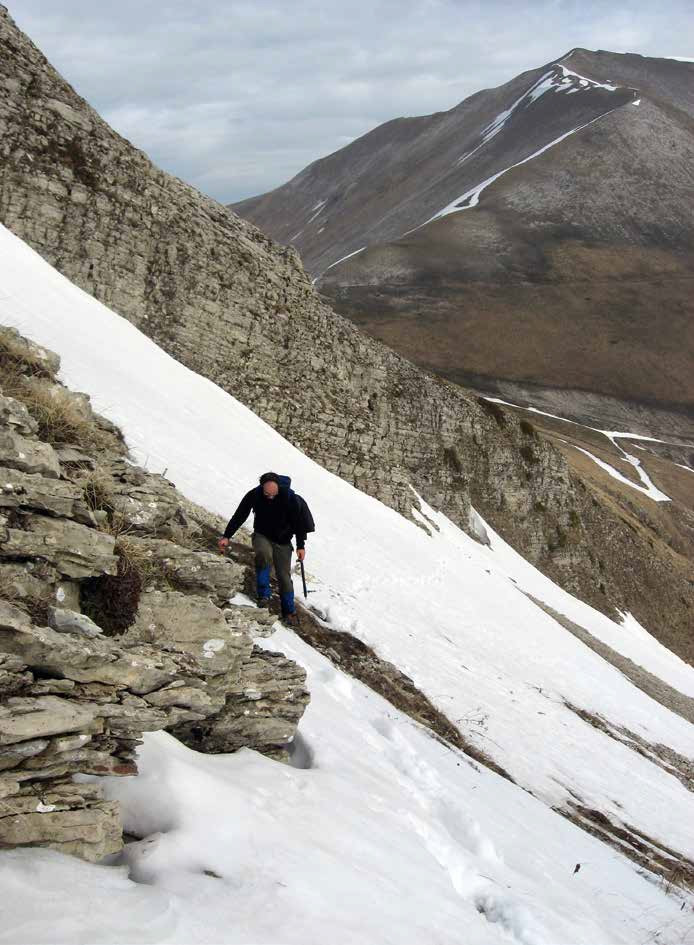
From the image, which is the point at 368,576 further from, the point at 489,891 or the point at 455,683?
the point at 489,891

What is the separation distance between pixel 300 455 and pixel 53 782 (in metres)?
21.4

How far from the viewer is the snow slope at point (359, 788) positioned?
15.4 feet

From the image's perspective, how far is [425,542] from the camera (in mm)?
27797

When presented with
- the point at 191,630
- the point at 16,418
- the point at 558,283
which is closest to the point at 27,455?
the point at 16,418

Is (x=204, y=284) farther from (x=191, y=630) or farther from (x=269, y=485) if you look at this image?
(x=191, y=630)

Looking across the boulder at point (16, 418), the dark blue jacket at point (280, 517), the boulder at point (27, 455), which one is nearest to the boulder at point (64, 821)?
the boulder at point (27, 455)

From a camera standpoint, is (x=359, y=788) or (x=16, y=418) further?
(x=359, y=788)

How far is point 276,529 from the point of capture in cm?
1132

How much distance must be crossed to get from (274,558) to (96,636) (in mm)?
5879

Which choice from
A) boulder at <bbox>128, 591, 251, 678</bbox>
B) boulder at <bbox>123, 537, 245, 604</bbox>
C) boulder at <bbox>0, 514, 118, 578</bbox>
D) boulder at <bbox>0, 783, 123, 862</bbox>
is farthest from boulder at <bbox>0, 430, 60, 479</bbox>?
boulder at <bbox>0, 783, 123, 862</bbox>

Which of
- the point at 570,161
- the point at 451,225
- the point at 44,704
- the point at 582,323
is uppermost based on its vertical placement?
the point at 570,161

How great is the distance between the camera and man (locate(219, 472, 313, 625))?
11.0 meters

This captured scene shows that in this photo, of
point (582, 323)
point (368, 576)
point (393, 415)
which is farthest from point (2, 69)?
point (582, 323)

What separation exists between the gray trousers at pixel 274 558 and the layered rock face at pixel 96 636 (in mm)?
2374
